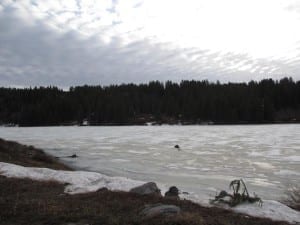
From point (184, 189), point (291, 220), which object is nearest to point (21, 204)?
point (291, 220)

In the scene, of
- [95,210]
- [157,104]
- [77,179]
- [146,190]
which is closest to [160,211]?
[95,210]

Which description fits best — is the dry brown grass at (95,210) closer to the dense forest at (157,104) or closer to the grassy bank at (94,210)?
the grassy bank at (94,210)

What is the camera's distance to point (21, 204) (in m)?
9.80

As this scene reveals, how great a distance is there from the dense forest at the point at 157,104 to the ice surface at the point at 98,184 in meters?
112

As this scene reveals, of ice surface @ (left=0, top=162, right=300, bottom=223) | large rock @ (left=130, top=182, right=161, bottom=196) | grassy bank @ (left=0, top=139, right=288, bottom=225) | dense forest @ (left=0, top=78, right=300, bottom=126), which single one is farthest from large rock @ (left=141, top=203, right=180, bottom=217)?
dense forest @ (left=0, top=78, right=300, bottom=126)

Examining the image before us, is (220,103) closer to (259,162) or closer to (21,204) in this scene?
(259,162)

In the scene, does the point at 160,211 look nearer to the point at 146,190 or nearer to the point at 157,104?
the point at 146,190

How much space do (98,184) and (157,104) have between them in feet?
502

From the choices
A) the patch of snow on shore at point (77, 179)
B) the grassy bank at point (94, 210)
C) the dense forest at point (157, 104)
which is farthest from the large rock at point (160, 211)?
the dense forest at point (157, 104)

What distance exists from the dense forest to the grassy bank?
117 metres

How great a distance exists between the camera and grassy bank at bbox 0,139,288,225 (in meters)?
8.16

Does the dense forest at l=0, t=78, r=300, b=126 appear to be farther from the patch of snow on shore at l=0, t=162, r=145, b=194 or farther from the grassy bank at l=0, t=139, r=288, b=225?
the grassy bank at l=0, t=139, r=288, b=225

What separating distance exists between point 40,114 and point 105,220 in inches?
5964

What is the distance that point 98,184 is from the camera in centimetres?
1471
